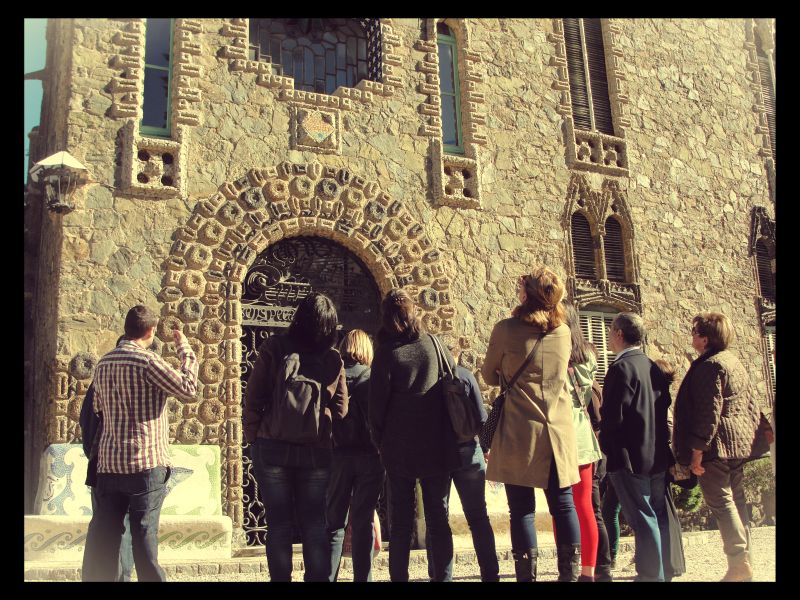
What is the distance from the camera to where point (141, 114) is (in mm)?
8891

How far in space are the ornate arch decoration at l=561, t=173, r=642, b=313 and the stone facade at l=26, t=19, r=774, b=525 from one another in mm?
32

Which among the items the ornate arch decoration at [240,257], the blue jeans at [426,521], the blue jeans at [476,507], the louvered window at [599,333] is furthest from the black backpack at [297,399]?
the louvered window at [599,333]

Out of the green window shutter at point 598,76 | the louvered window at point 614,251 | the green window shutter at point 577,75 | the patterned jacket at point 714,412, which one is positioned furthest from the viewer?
the green window shutter at point 598,76

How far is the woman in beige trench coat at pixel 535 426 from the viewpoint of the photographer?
4.62 m

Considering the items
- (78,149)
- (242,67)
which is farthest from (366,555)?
(242,67)

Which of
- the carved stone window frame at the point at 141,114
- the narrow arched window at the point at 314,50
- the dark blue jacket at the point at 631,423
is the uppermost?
the narrow arched window at the point at 314,50

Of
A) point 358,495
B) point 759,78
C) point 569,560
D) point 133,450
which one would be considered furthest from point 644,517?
point 759,78

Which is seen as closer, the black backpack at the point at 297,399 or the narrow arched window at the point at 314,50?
the black backpack at the point at 297,399

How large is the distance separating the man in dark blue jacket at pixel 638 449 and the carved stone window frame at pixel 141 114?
18.0 feet

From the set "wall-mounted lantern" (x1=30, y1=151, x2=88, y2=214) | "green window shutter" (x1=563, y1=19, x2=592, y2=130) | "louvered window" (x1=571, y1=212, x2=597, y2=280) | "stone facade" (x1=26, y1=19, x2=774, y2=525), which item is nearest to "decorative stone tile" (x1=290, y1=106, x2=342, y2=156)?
"stone facade" (x1=26, y1=19, x2=774, y2=525)

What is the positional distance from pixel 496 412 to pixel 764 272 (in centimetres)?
914

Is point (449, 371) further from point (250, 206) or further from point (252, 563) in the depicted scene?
point (250, 206)

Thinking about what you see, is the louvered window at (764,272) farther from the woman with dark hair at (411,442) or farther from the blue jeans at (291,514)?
the blue jeans at (291,514)

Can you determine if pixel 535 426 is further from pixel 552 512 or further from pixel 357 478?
pixel 357 478
